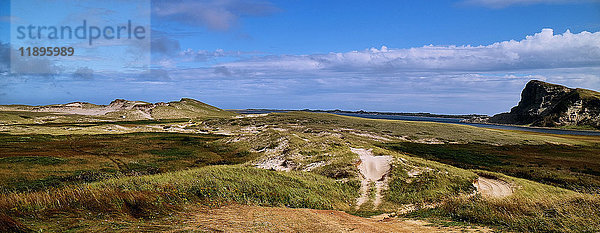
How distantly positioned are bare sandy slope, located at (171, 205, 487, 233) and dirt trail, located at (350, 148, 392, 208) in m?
8.38

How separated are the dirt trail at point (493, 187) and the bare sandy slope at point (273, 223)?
13709 mm

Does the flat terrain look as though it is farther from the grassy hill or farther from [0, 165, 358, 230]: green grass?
the grassy hill

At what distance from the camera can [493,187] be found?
25.9m

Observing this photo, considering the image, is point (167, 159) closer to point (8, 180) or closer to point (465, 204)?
point (8, 180)

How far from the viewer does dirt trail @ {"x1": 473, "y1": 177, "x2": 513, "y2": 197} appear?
23539 mm

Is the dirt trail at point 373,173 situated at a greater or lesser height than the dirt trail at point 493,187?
greater

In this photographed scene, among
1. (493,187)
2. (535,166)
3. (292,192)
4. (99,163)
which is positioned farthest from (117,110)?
(493,187)

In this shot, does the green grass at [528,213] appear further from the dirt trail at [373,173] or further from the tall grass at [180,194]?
the tall grass at [180,194]

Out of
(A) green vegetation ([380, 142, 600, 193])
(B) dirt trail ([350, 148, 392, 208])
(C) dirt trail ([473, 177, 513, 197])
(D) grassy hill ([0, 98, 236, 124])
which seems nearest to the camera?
(B) dirt trail ([350, 148, 392, 208])

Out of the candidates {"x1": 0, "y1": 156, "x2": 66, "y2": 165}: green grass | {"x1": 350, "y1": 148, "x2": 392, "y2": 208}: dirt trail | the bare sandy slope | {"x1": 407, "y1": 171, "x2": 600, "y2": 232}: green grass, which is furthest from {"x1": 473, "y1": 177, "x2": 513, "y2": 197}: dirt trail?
{"x1": 0, "y1": 156, "x2": 66, "y2": 165}: green grass

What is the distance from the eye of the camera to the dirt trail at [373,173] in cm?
2294

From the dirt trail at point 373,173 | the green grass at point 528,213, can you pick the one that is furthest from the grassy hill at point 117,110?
the green grass at point 528,213

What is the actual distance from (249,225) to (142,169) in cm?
2827

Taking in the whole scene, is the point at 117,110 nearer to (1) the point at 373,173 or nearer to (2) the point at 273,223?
(1) the point at 373,173
